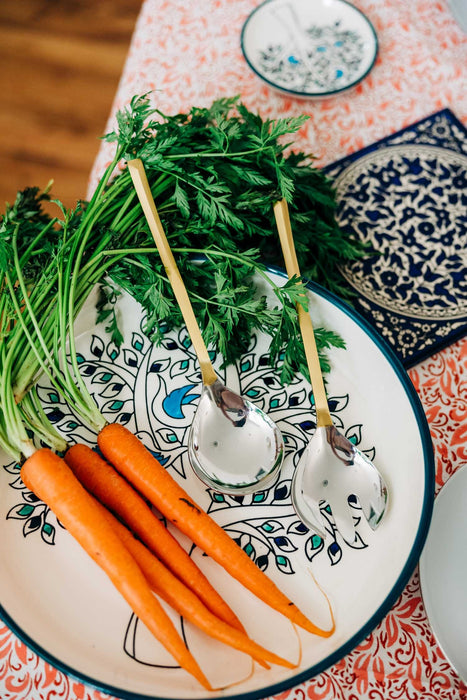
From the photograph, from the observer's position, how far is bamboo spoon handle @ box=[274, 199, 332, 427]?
784mm

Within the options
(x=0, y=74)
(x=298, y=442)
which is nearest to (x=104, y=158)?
(x=298, y=442)

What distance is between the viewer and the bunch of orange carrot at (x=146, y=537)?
647mm

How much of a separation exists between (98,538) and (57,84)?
6.21 ft

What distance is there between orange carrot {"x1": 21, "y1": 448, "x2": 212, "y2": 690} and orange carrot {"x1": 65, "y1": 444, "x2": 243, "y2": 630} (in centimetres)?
3

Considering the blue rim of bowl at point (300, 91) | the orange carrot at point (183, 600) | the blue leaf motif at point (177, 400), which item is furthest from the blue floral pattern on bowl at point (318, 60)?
the orange carrot at point (183, 600)

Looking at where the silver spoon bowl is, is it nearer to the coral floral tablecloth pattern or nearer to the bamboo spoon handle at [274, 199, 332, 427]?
the bamboo spoon handle at [274, 199, 332, 427]

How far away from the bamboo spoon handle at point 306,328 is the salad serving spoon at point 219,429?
0.24 feet

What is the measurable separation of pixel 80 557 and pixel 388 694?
0.41 m

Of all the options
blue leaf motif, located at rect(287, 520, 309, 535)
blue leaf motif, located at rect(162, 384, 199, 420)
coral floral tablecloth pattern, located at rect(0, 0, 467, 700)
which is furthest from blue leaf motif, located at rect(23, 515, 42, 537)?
coral floral tablecloth pattern, located at rect(0, 0, 467, 700)

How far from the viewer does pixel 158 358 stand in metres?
0.86

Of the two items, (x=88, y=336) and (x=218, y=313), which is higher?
(x=88, y=336)

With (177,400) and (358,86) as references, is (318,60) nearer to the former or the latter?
(358,86)

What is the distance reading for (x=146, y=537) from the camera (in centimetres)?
72

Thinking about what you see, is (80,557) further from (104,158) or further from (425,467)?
(104,158)
